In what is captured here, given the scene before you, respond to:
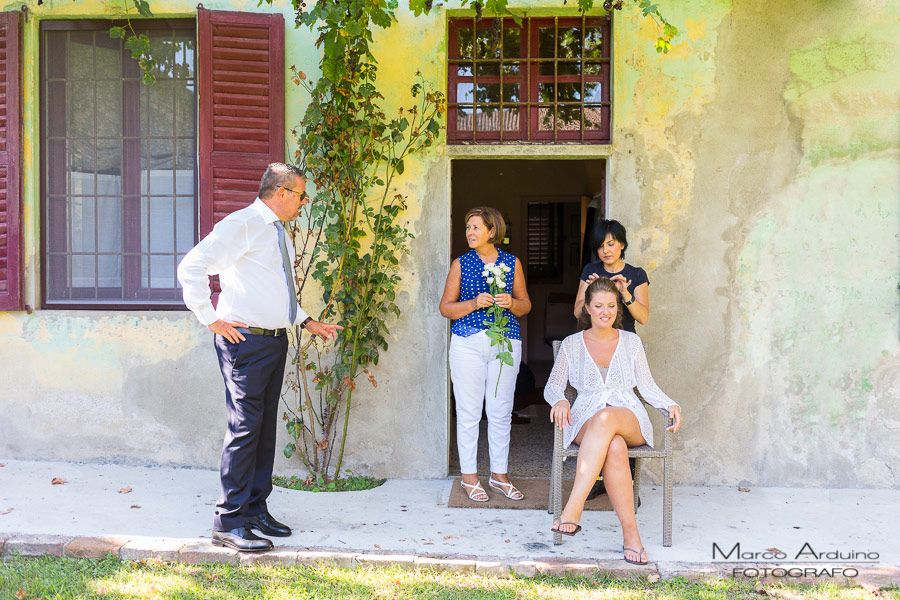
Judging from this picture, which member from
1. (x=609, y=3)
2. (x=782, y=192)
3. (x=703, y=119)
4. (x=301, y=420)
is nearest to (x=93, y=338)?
(x=301, y=420)

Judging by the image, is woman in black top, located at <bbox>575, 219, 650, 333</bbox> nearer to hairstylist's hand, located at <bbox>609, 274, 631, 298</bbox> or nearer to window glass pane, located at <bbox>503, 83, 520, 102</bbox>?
hairstylist's hand, located at <bbox>609, 274, 631, 298</bbox>

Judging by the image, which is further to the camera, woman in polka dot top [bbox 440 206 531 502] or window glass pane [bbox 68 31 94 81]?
window glass pane [bbox 68 31 94 81]

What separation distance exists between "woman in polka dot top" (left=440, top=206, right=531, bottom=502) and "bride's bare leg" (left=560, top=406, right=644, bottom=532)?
2.30 ft

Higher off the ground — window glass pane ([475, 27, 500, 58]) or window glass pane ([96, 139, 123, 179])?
window glass pane ([475, 27, 500, 58])

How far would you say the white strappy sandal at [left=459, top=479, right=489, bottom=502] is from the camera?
430 centimetres

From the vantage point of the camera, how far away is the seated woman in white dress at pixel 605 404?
352cm

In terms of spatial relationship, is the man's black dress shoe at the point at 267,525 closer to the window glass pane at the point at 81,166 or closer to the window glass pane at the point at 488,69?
the window glass pane at the point at 81,166

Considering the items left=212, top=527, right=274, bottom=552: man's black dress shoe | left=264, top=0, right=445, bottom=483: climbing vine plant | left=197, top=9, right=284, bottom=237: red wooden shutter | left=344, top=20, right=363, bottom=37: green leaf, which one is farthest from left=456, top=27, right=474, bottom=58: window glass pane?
left=212, top=527, right=274, bottom=552: man's black dress shoe

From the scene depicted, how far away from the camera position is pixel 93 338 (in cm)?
491

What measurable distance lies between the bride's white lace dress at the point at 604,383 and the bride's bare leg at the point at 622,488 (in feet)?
0.87

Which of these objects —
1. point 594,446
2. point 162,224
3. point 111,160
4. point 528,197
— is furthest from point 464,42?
point 528,197

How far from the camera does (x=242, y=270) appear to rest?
352cm

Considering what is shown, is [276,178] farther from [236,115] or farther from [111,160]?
[111,160]

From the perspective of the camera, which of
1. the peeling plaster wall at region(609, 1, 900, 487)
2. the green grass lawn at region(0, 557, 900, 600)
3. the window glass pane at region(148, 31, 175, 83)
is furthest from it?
the window glass pane at region(148, 31, 175, 83)
